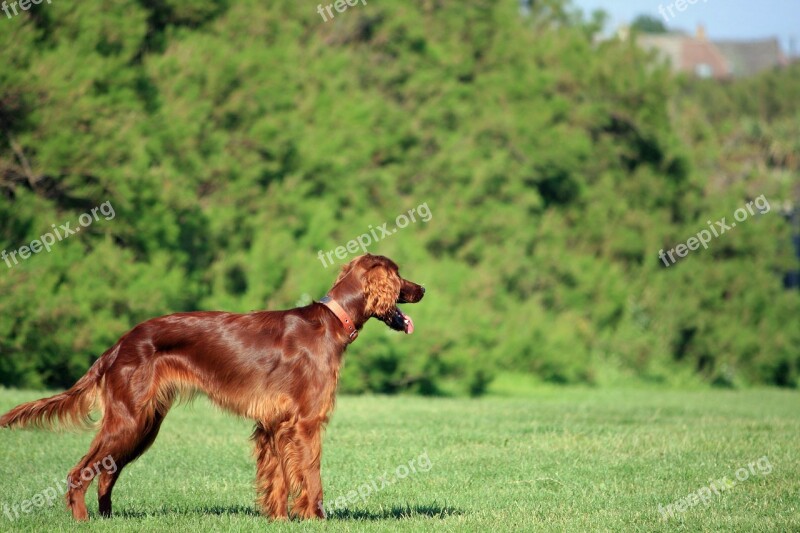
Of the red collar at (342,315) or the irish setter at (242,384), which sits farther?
the red collar at (342,315)

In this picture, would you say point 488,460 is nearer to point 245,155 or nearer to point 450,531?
point 450,531

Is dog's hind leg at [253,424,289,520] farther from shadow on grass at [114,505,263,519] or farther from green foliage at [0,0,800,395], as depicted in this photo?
green foliage at [0,0,800,395]

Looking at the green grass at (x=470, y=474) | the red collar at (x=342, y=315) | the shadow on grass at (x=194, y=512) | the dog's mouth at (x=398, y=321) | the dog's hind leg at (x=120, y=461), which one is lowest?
the green grass at (x=470, y=474)

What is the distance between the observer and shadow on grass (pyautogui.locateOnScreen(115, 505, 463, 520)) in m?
7.91

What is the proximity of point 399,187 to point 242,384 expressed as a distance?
861 inches

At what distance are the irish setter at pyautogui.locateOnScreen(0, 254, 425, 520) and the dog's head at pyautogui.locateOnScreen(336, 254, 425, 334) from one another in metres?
0.01

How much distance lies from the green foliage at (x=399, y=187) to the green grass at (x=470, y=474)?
6.23 m

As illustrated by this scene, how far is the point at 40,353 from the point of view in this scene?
18.7 metres

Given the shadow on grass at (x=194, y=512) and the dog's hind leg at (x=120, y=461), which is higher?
the dog's hind leg at (x=120, y=461)

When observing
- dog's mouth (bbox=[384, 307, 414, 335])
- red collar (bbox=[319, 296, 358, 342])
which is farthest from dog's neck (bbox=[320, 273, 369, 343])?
dog's mouth (bbox=[384, 307, 414, 335])

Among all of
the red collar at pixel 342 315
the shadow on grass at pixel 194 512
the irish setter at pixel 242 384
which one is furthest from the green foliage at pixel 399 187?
the red collar at pixel 342 315

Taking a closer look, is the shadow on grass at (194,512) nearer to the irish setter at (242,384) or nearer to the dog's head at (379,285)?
the irish setter at (242,384)

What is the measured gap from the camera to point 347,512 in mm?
8172

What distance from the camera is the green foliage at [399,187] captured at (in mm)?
19453
